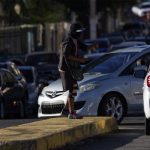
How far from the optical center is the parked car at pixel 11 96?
22.7 meters

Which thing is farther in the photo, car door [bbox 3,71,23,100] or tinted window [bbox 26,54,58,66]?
tinted window [bbox 26,54,58,66]

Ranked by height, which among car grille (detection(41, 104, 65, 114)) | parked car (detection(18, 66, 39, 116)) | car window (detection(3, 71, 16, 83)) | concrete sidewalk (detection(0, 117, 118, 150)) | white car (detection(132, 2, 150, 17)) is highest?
white car (detection(132, 2, 150, 17))

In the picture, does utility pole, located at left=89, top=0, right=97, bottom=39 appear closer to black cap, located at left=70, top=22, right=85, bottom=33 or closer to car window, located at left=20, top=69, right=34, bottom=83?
car window, located at left=20, top=69, right=34, bottom=83

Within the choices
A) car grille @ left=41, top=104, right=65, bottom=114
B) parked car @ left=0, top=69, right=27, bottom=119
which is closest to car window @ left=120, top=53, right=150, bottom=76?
car grille @ left=41, top=104, right=65, bottom=114

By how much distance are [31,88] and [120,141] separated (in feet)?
40.8

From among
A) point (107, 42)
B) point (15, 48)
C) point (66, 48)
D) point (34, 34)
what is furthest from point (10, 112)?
point (34, 34)

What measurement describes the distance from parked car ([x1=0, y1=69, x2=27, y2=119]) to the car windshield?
14.7 feet

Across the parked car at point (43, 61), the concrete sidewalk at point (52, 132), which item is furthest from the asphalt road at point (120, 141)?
the parked car at point (43, 61)

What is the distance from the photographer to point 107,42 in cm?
4419

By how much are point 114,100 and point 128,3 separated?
48940mm

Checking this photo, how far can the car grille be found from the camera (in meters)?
17.8

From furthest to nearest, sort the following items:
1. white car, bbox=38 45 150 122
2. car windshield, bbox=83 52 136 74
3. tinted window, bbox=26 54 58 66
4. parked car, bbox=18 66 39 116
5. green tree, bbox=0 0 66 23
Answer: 1. green tree, bbox=0 0 66 23
2. tinted window, bbox=26 54 58 66
3. parked car, bbox=18 66 39 116
4. car windshield, bbox=83 52 136 74
5. white car, bbox=38 45 150 122

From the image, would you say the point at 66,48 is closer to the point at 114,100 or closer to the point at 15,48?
the point at 114,100

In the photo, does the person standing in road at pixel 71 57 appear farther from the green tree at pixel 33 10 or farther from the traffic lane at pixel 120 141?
the green tree at pixel 33 10
